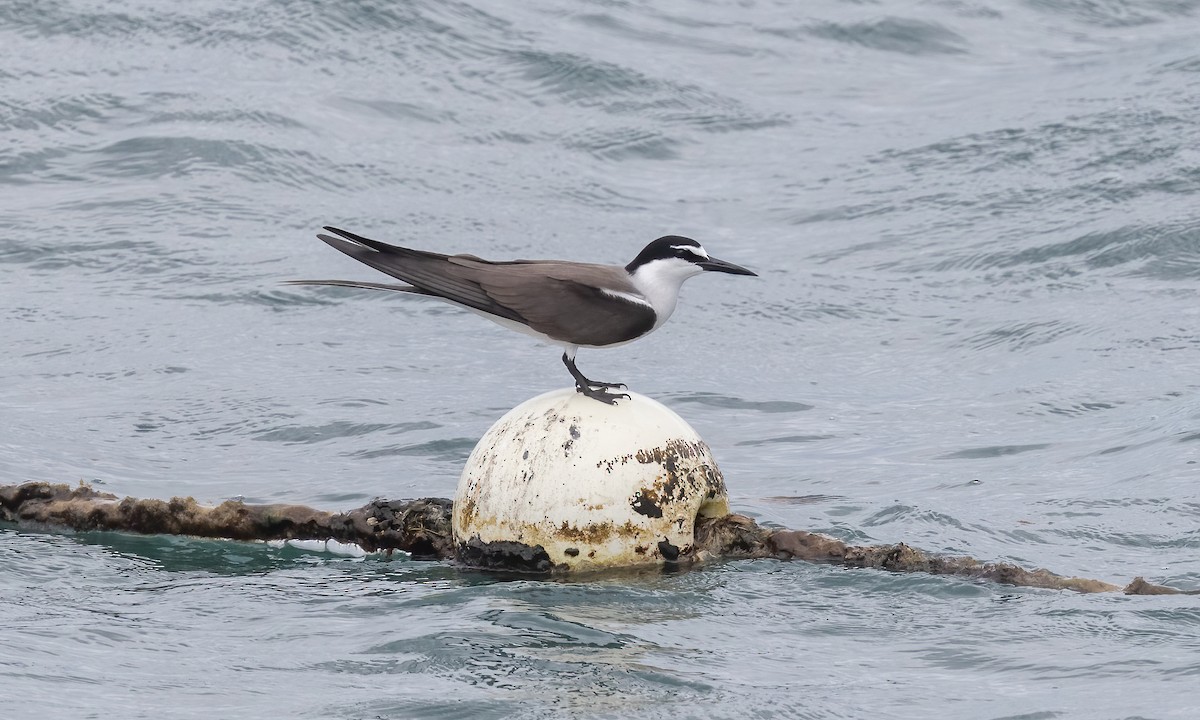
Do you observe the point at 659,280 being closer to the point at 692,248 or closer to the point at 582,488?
the point at 692,248

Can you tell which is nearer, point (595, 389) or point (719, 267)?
point (595, 389)

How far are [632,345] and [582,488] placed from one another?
7535mm

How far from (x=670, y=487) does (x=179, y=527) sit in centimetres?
284

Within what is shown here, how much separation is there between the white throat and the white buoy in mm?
778

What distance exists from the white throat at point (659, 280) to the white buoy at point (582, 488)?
78 cm

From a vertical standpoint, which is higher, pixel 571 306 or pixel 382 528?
pixel 571 306

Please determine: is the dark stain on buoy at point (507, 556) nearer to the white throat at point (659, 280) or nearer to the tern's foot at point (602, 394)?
the tern's foot at point (602, 394)

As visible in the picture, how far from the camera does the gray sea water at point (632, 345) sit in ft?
28.4

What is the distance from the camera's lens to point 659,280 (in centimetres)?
1021

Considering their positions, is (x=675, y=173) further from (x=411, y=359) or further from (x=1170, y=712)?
(x=1170, y=712)

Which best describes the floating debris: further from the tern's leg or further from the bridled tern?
the bridled tern

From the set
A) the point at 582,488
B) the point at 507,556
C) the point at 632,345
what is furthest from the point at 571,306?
the point at 632,345

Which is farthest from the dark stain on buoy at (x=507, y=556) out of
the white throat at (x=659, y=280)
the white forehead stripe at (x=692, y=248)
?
the white forehead stripe at (x=692, y=248)

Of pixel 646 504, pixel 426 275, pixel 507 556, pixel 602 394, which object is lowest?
pixel 507 556
